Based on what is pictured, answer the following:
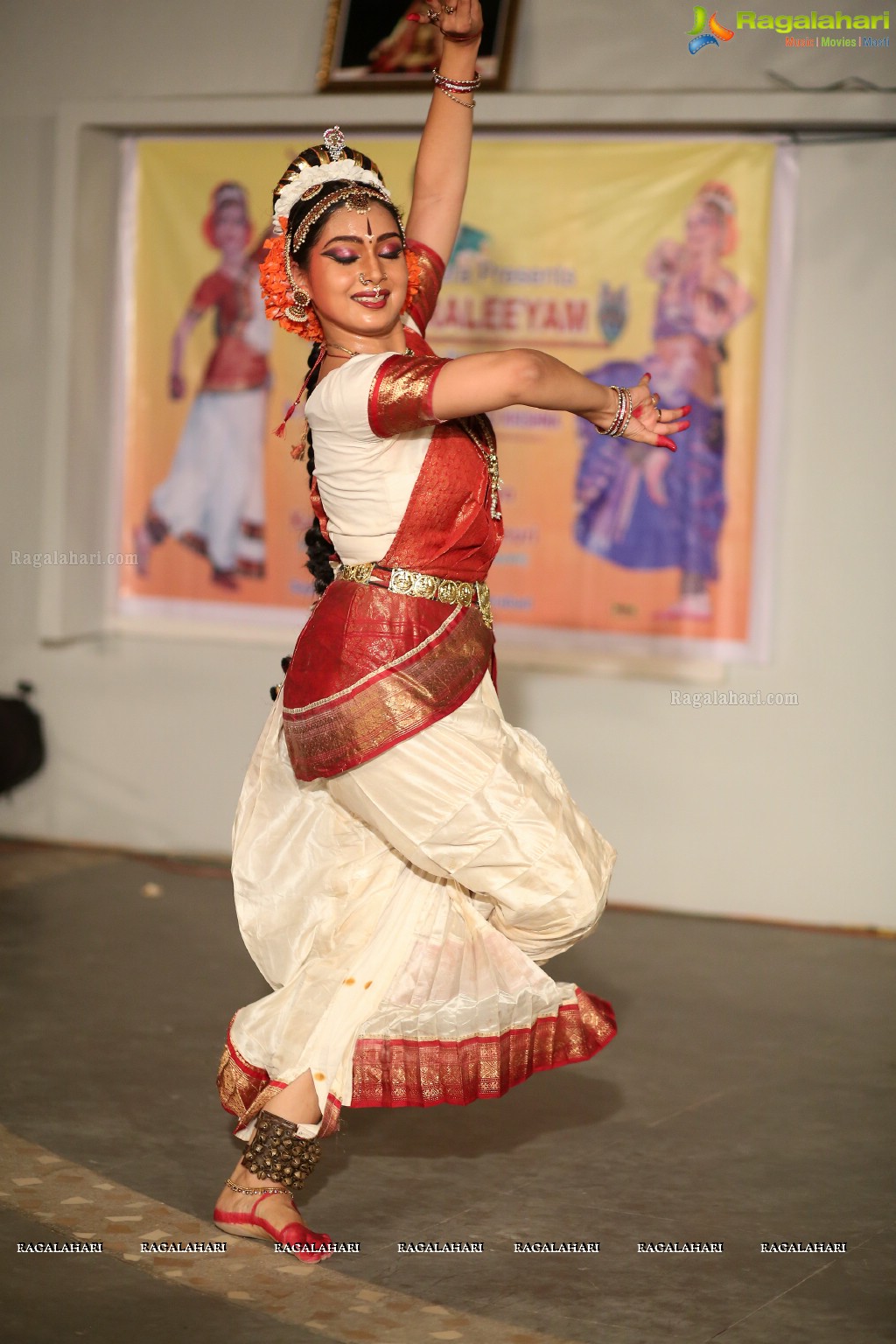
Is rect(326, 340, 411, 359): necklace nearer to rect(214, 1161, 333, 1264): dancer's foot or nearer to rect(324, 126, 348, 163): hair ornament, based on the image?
rect(324, 126, 348, 163): hair ornament

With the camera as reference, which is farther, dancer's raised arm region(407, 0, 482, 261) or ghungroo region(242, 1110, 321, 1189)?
dancer's raised arm region(407, 0, 482, 261)

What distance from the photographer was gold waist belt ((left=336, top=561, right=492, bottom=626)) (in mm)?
2586

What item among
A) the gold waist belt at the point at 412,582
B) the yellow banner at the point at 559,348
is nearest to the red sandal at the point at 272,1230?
the gold waist belt at the point at 412,582

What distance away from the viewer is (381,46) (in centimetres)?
492

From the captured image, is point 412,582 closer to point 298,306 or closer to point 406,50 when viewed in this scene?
point 298,306

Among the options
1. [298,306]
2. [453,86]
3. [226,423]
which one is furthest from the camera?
[226,423]

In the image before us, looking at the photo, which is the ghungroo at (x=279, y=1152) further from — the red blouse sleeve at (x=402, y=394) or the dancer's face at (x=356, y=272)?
the dancer's face at (x=356, y=272)

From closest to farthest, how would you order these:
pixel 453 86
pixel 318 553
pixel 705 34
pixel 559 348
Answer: pixel 318 553 < pixel 453 86 < pixel 705 34 < pixel 559 348

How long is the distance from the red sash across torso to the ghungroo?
58cm

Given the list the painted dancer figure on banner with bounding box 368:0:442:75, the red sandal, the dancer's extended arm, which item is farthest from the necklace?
the painted dancer figure on banner with bounding box 368:0:442:75

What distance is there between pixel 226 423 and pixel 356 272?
2730mm

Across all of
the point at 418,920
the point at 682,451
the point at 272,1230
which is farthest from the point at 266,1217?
the point at 682,451

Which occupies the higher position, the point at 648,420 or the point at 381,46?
the point at 381,46

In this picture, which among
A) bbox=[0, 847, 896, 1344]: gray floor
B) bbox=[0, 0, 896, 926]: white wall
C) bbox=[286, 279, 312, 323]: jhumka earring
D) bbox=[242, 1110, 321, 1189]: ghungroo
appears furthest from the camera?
bbox=[0, 0, 896, 926]: white wall
